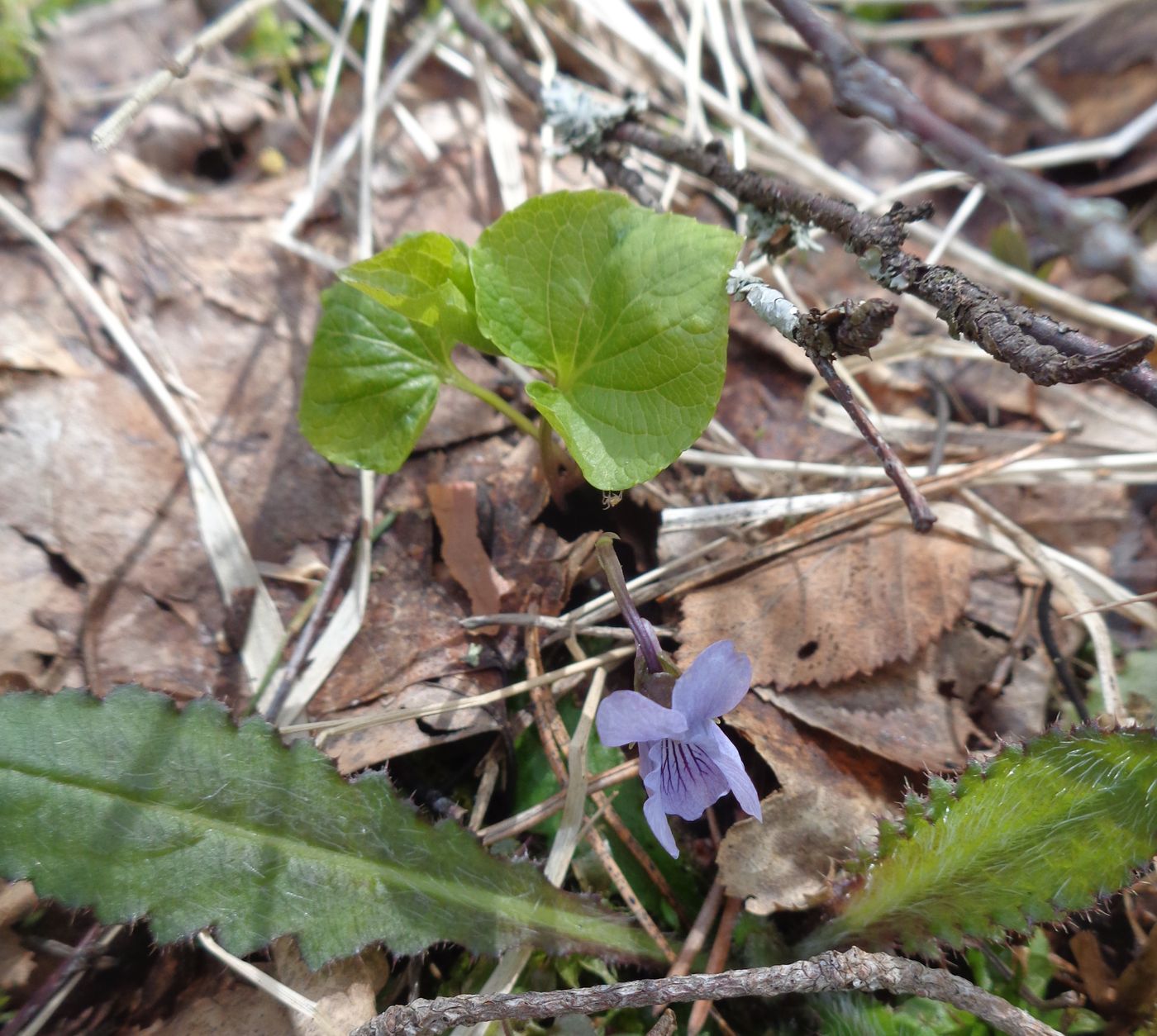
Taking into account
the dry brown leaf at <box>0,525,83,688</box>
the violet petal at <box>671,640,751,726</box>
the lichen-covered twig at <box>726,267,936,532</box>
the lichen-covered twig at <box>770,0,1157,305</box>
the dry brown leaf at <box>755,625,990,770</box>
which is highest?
the lichen-covered twig at <box>770,0,1157,305</box>

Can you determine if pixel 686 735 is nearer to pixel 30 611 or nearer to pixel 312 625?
pixel 312 625

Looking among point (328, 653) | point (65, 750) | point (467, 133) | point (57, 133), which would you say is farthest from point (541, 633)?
point (57, 133)

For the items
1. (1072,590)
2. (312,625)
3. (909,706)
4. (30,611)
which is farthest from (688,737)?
(30,611)

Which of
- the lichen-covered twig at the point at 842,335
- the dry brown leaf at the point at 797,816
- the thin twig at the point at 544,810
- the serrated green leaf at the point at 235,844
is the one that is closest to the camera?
the lichen-covered twig at the point at 842,335

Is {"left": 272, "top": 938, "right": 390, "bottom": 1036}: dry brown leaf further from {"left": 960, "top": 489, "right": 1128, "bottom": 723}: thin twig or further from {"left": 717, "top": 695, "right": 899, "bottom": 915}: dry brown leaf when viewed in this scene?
{"left": 960, "top": 489, "right": 1128, "bottom": 723}: thin twig

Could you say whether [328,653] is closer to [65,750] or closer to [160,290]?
[65,750]

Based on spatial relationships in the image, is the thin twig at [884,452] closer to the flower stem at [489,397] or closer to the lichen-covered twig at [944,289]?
the lichen-covered twig at [944,289]

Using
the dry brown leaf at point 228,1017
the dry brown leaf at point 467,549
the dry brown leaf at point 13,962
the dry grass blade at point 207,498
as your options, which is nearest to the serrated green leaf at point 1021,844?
the dry brown leaf at point 467,549

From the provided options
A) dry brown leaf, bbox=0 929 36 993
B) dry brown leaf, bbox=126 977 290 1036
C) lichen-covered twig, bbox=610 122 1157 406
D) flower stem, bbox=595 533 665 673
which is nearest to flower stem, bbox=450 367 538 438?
flower stem, bbox=595 533 665 673
